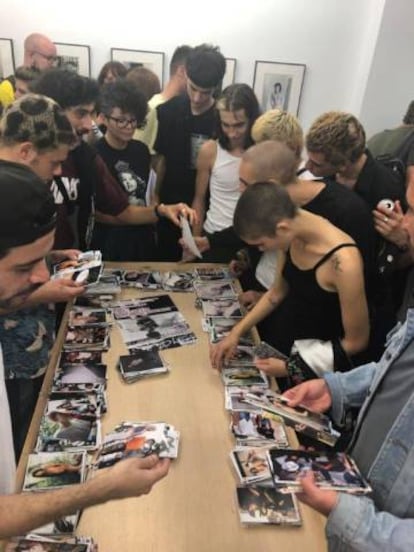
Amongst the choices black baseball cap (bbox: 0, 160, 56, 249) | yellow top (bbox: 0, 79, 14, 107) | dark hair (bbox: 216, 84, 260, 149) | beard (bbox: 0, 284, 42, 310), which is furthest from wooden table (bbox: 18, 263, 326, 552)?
yellow top (bbox: 0, 79, 14, 107)

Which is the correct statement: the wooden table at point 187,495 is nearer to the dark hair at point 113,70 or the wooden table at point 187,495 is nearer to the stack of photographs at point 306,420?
the stack of photographs at point 306,420

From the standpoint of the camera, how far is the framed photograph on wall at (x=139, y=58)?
421 centimetres

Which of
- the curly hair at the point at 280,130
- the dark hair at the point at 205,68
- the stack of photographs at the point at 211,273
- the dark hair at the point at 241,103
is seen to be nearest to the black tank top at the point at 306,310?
the stack of photographs at the point at 211,273

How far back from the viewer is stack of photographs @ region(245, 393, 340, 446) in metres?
1.40

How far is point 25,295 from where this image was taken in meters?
1.21

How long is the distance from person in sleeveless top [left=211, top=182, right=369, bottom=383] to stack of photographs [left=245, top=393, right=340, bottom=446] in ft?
1.08

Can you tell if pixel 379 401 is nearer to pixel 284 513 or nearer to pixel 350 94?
pixel 284 513

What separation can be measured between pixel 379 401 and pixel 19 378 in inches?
55.6

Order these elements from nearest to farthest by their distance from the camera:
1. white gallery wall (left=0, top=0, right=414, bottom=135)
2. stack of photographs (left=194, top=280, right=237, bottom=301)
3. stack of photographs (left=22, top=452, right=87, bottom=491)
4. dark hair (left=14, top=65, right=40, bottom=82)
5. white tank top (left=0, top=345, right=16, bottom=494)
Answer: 1. white tank top (left=0, top=345, right=16, bottom=494)
2. stack of photographs (left=22, top=452, right=87, bottom=491)
3. stack of photographs (left=194, top=280, right=237, bottom=301)
4. dark hair (left=14, top=65, right=40, bottom=82)
5. white gallery wall (left=0, top=0, right=414, bottom=135)

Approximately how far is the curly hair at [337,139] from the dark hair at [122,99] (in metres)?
0.94

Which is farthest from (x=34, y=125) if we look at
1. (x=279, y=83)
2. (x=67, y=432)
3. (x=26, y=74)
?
(x=279, y=83)

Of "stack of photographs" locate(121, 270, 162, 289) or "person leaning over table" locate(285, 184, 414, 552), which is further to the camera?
"stack of photographs" locate(121, 270, 162, 289)

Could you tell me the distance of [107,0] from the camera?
4.05 metres

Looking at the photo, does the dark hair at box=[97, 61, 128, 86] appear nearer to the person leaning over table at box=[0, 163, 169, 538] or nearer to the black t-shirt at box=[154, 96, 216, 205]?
the black t-shirt at box=[154, 96, 216, 205]
